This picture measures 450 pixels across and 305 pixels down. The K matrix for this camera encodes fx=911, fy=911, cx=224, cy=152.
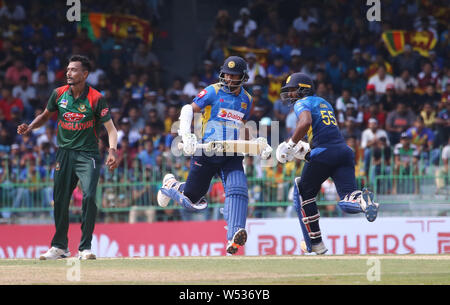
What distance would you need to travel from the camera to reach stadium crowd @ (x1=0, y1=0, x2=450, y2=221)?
17828 mm

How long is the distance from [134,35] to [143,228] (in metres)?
7.32

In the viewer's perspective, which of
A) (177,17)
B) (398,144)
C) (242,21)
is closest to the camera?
(398,144)

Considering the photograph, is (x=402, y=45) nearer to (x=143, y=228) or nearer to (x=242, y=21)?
(x=242, y=21)

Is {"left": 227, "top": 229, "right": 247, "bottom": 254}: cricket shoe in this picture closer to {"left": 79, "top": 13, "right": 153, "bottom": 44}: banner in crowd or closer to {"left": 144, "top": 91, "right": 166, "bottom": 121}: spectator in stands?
{"left": 144, "top": 91, "right": 166, "bottom": 121}: spectator in stands

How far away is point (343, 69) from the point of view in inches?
848

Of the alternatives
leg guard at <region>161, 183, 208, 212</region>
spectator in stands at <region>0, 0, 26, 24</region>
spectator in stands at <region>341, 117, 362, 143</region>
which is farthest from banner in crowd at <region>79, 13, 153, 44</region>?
leg guard at <region>161, 183, 208, 212</region>

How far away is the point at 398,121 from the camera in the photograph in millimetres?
19281

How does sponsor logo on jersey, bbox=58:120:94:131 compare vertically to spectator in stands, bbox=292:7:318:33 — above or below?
below

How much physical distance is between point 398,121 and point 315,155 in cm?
787

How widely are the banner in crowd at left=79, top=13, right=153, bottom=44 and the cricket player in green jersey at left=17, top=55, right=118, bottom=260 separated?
12.3 metres

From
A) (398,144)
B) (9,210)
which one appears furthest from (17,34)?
(398,144)

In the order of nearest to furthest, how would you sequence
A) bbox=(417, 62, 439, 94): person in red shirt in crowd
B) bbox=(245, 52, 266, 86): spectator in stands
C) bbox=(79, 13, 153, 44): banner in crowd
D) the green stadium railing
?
1. the green stadium railing
2. bbox=(417, 62, 439, 94): person in red shirt in crowd
3. bbox=(245, 52, 266, 86): spectator in stands
4. bbox=(79, 13, 153, 44): banner in crowd

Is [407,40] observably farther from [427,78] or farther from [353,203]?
[353,203]

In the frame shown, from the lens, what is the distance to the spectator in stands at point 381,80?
20.6 metres
